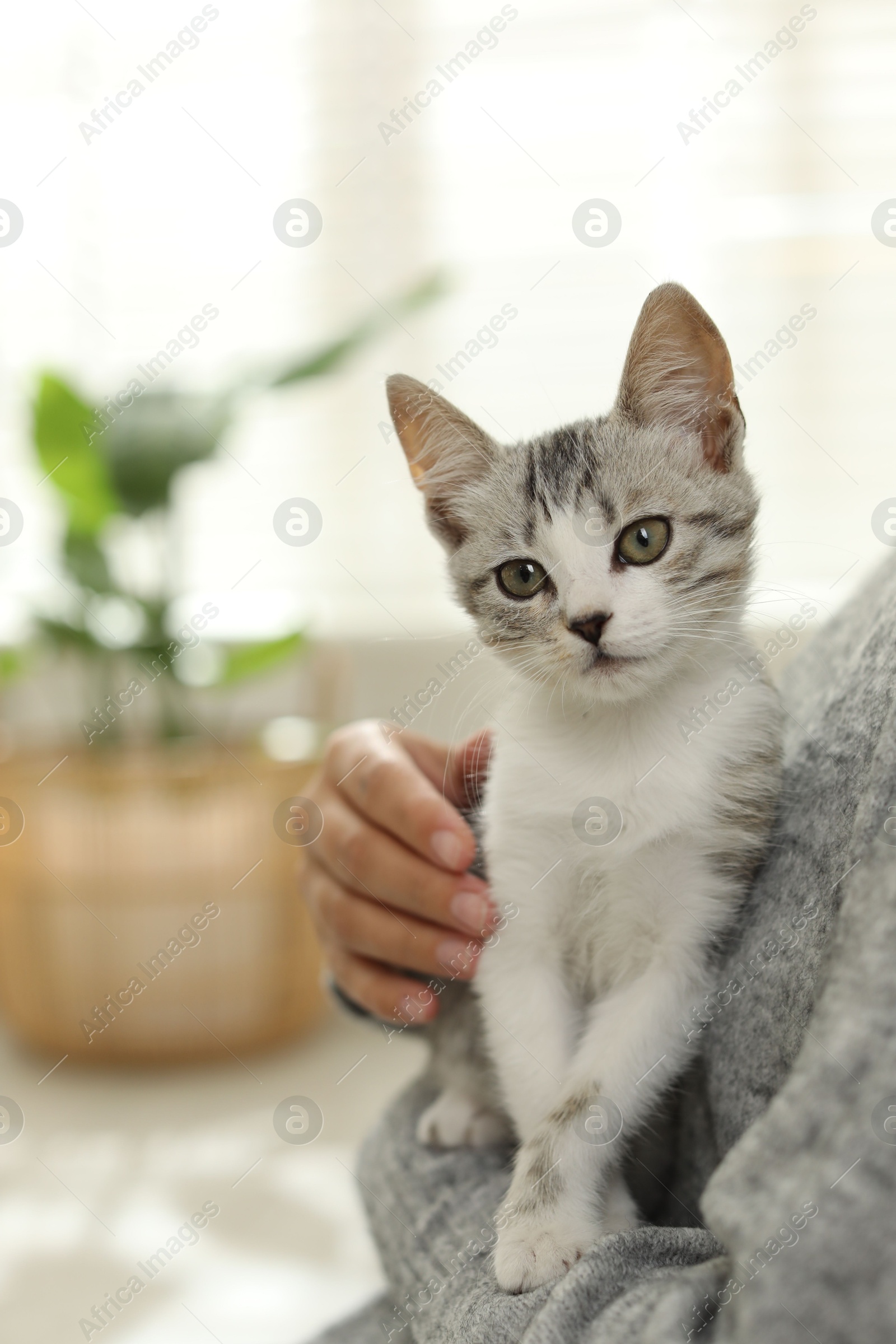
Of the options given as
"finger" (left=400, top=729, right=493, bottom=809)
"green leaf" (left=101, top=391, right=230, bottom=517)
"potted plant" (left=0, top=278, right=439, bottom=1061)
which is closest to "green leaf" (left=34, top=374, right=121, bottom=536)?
"potted plant" (left=0, top=278, right=439, bottom=1061)

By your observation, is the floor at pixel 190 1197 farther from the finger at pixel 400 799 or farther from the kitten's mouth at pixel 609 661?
the kitten's mouth at pixel 609 661

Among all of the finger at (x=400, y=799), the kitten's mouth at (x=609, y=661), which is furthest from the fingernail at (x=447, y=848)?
the kitten's mouth at (x=609, y=661)

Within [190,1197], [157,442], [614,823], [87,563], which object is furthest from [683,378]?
[87,563]

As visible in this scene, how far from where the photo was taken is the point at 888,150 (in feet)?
8.23

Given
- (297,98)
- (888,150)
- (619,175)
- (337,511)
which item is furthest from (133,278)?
(888,150)

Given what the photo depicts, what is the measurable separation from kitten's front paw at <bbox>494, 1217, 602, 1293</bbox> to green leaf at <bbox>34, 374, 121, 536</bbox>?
203 cm

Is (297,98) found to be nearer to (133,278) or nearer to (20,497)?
(133,278)

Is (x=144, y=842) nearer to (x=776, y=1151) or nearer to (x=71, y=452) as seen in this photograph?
(x=71, y=452)

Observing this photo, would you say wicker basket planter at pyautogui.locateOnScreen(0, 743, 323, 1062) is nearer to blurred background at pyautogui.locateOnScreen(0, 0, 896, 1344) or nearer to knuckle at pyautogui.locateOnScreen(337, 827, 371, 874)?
blurred background at pyautogui.locateOnScreen(0, 0, 896, 1344)

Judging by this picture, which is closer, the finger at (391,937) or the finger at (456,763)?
the finger at (391,937)

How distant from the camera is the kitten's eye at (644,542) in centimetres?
97

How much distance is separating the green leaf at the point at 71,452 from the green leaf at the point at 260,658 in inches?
17.9

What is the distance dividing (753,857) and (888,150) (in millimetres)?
2269

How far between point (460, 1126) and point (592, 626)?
1.81ft
